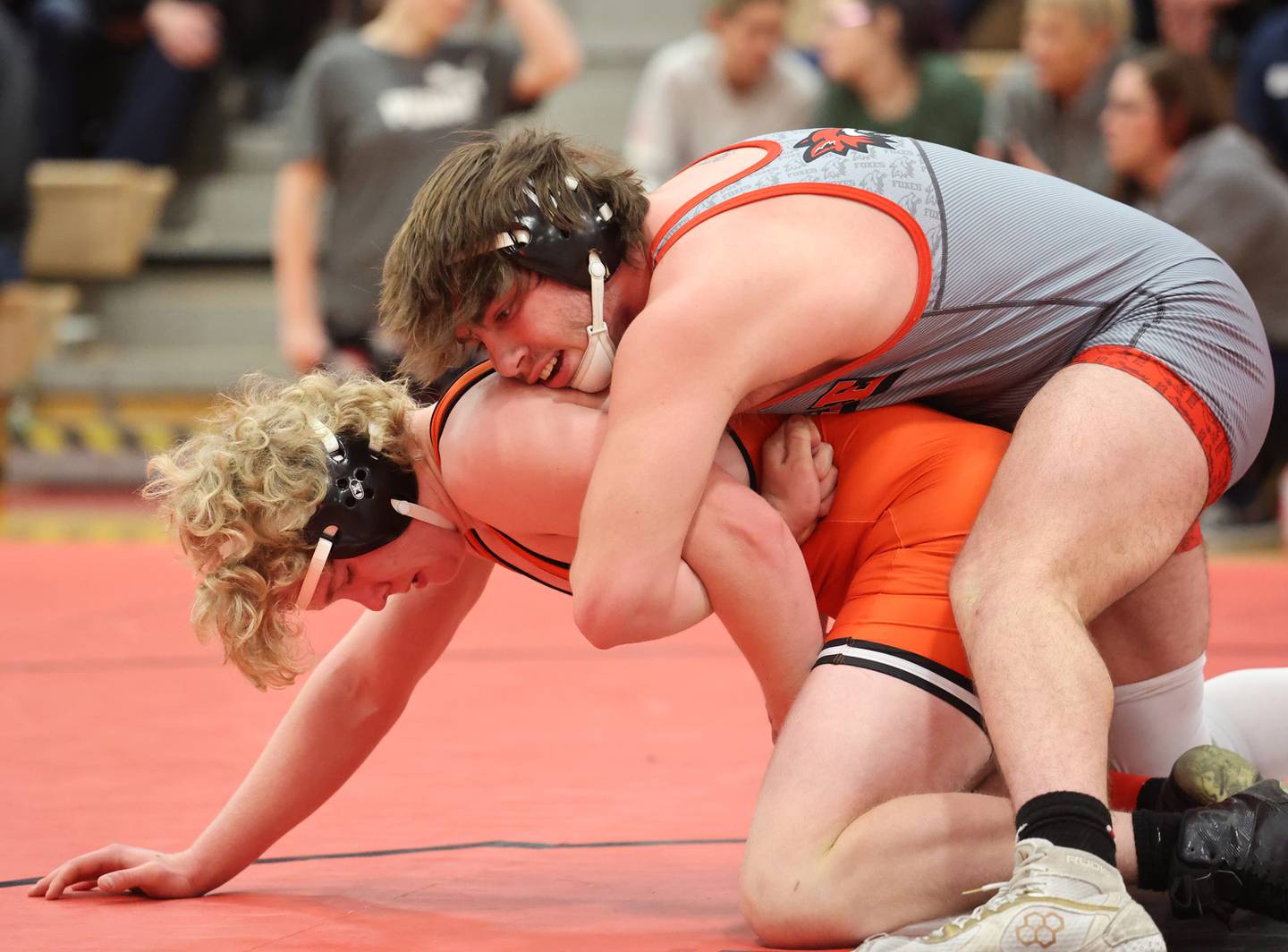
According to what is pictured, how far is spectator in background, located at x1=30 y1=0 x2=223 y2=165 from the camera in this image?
870cm

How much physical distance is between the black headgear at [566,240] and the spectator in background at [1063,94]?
13.4ft

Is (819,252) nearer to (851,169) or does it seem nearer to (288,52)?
(851,169)

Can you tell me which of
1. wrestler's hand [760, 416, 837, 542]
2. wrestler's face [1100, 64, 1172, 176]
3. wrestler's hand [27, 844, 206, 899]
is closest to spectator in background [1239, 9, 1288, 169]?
wrestler's face [1100, 64, 1172, 176]

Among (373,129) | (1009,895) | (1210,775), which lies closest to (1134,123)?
(373,129)

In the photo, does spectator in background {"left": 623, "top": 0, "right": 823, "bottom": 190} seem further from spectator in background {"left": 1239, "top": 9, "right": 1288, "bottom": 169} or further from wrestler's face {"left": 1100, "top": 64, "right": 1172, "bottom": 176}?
spectator in background {"left": 1239, "top": 9, "right": 1288, "bottom": 169}

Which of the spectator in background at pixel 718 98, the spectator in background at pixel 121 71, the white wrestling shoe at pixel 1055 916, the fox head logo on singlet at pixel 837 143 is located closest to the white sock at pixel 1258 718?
the white wrestling shoe at pixel 1055 916

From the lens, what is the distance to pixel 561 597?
546 cm

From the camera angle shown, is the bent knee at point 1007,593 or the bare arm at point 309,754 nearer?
the bent knee at point 1007,593

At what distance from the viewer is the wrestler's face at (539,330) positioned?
93.3 inches

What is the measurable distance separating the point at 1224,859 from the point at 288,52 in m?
8.30

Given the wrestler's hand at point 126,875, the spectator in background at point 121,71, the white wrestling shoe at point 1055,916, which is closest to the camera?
the white wrestling shoe at point 1055,916

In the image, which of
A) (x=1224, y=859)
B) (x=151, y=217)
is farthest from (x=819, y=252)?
(x=151, y=217)

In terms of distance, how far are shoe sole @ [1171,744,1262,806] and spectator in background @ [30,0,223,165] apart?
717cm

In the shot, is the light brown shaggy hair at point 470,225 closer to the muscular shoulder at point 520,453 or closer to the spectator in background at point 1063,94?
the muscular shoulder at point 520,453
